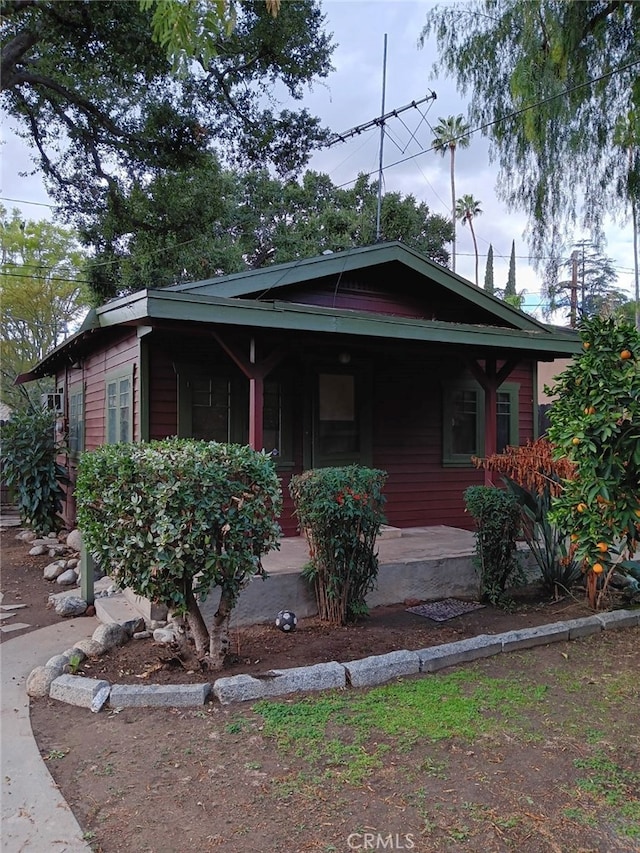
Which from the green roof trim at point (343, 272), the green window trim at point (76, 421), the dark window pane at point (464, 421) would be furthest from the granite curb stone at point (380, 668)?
the green window trim at point (76, 421)

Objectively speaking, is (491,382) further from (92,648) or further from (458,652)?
(92,648)

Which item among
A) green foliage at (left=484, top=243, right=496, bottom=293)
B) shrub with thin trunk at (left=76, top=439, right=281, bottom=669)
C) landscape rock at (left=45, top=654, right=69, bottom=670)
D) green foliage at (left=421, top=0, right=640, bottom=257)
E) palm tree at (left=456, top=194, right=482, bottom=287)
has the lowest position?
landscape rock at (left=45, top=654, right=69, bottom=670)

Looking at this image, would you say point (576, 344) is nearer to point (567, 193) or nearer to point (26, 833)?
point (567, 193)

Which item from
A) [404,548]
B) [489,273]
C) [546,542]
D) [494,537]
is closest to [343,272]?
[404,548]

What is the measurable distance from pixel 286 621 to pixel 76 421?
661 centimetres

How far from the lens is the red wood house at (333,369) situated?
5645 millimetres

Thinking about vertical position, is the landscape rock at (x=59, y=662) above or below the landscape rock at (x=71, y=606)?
above

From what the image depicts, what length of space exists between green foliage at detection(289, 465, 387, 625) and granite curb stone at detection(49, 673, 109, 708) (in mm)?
1777

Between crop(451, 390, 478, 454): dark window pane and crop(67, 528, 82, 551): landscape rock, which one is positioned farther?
crop(451, 390, 478, 454): dark window pane

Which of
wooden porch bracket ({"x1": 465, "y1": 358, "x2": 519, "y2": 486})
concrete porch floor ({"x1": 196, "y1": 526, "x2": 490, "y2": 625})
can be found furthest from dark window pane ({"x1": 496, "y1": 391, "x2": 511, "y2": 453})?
concrete porch floor ({"x1": 196, "y1": 526, "x2": 490, "y2": 625})

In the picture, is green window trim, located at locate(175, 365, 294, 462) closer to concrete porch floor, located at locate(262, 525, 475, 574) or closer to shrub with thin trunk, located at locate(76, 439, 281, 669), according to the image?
concrete porch floor, located at locate(262, 525, 475, 574)

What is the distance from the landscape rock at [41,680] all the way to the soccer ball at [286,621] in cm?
156

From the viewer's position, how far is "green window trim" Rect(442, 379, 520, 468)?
27.7 feet

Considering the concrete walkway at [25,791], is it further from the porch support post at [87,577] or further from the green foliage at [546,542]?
the green foliage at [546,542]
